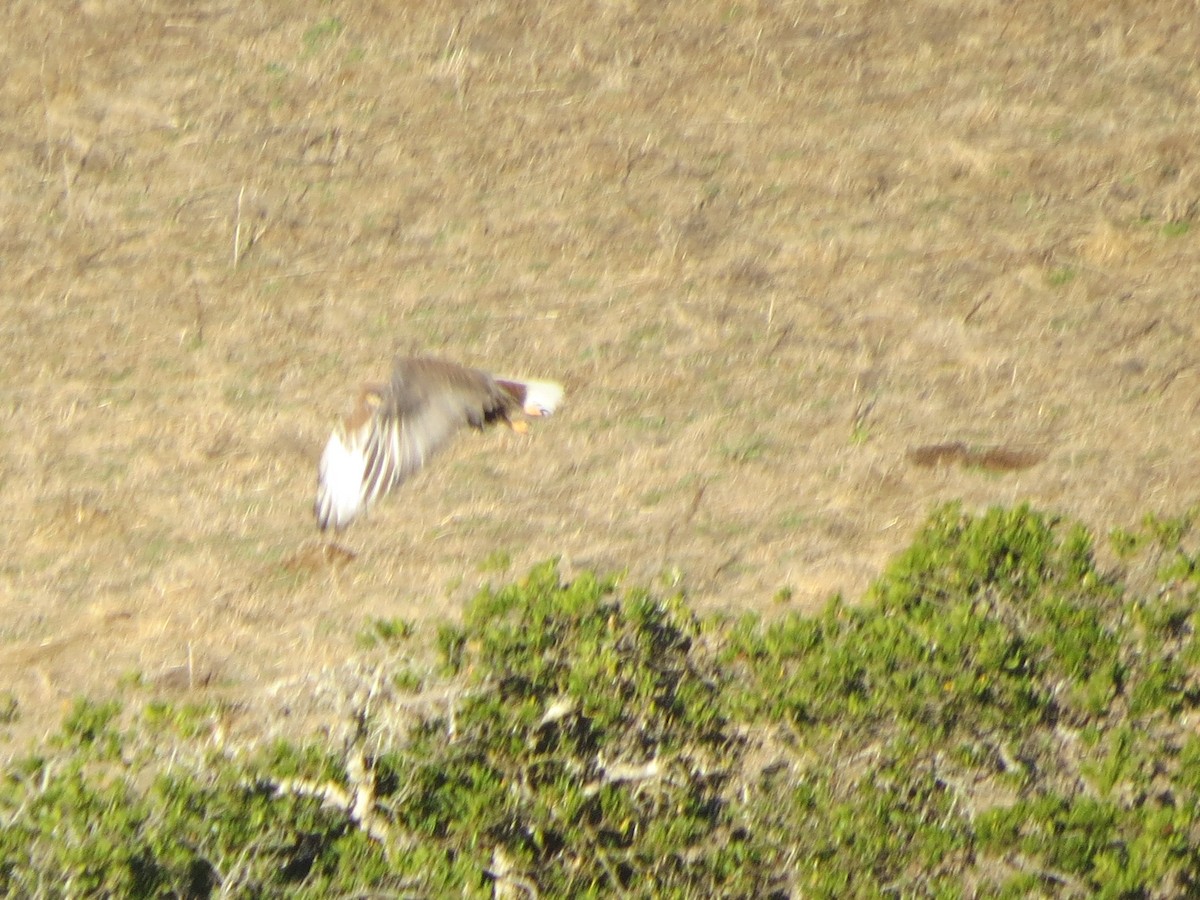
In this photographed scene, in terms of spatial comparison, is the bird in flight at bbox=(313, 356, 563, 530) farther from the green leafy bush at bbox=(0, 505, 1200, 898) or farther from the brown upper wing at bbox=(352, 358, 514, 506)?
the green leafy bush at bbox=(0, 505, 1200, 898)

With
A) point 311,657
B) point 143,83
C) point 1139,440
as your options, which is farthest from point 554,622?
point 143,83

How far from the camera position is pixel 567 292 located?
7.66m

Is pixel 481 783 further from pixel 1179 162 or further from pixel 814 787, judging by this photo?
pixel 1179 162

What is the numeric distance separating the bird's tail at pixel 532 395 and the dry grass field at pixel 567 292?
2.53ft

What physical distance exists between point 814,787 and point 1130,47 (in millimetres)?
6145

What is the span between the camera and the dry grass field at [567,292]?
6.50 m

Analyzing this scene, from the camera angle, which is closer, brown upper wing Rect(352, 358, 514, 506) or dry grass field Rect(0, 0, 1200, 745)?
brown upper wing Rect(352, 358, 514, 506)

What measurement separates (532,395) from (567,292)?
1.83 meters

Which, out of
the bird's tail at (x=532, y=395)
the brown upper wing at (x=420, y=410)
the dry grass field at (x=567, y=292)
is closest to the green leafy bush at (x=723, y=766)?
the brown upper wing at (x=420, y=410)

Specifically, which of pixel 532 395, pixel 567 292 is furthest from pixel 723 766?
pixel 567 292

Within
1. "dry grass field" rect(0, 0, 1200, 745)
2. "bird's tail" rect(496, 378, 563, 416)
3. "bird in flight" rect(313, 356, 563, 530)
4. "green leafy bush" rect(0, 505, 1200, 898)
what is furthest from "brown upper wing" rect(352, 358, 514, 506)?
"green leafy bush" rect(0, 505, 1200, 898)

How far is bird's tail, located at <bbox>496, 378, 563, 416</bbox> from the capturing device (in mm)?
5836

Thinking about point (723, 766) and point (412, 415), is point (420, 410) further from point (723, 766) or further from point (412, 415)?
point (723, 766)

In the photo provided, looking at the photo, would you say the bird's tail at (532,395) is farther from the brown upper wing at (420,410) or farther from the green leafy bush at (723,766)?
the green leafy bush at (723,766)
